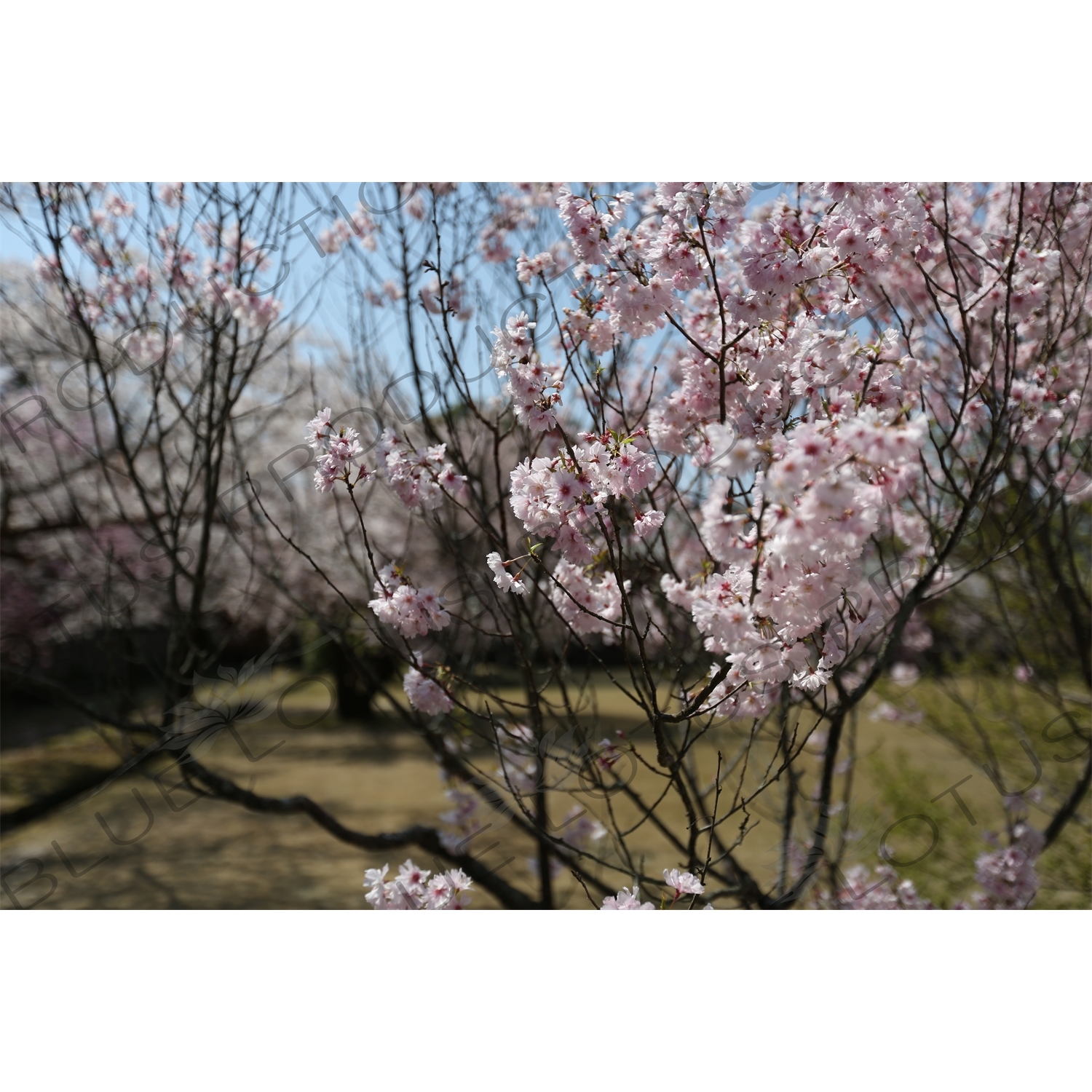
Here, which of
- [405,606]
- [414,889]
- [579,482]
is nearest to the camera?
[579,482]

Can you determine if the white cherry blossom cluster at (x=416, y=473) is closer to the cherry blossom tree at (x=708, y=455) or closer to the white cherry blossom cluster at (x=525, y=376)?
the cherry blossom tree at (x=708, y=455)

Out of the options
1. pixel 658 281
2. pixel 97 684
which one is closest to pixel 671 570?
pixel 658 281

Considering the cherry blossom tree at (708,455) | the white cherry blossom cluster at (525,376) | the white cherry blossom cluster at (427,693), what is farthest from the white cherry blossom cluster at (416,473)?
the white cherry blossom cluster at (427,693)

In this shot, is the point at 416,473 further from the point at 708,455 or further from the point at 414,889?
the point at 414,889

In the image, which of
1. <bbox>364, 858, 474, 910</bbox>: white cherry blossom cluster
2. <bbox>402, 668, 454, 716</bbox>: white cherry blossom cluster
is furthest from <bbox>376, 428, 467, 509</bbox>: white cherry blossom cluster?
<bbox>364, 858, 474, 910</bbox>: white cherry blossom cluster

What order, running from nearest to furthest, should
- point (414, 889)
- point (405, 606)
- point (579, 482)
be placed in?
1. point (579, 482)
2. point (405, 606)
3. point (414, 889)

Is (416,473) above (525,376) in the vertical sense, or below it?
below

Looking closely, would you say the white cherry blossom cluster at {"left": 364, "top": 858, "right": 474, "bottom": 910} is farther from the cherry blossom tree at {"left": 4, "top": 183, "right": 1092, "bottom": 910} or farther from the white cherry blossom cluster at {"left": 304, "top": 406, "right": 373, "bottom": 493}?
the white cherry blossom cluster at {"left": 304, "top": 406, "right": 373, "bottom": 493}

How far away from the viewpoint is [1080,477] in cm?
165

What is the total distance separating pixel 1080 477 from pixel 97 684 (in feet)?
7.77

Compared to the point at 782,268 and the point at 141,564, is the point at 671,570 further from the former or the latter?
the point at 141,564

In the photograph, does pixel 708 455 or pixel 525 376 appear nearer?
pixel 525 376

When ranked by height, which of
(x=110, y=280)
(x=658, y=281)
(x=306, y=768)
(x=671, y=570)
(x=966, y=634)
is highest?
(x=110, y=280)

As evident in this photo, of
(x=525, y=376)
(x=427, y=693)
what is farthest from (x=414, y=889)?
(x=525, y=376)
